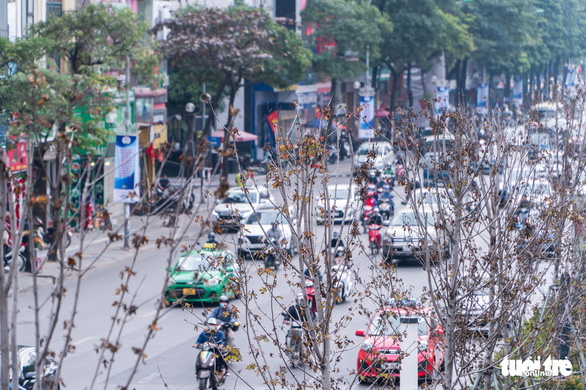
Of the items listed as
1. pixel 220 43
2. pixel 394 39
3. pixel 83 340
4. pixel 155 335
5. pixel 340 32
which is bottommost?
pixel 83 340

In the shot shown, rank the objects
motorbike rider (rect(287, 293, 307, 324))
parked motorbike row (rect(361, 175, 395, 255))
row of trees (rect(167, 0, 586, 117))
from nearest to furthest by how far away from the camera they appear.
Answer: motorbike rider (rect(287, 293, 307, 324))
parked motorbike row (rect(361, 175, 395, 255))
row of trees (rect(167, 0, 586, 117))

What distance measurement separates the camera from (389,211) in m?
37.8

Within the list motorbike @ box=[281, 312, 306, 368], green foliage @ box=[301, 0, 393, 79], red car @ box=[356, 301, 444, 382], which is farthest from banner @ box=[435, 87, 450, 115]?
green foliage @ box=[301, 0, 393, 79]

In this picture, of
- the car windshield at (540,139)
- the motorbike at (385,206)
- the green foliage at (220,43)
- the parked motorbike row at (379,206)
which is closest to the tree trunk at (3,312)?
the car windshield at (540,139)

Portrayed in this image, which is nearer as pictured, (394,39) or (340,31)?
(340,31)

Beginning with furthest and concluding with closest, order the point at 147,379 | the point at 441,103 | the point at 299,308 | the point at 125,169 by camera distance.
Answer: the point at 441,103 → the point at 125,169 → the point at 147,379 → the point at 299,308

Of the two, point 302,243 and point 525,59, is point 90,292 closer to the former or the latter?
point 302,243

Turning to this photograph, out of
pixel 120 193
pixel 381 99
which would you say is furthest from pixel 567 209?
pixel 381 99

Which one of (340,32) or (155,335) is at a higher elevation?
(340,32)

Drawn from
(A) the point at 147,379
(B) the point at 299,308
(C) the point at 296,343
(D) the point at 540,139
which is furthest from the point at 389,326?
(B) the point at 299,308

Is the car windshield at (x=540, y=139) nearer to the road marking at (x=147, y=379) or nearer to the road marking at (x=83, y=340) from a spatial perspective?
the road marking at (x=147, y=379)

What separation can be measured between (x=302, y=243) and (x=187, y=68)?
3610 cm

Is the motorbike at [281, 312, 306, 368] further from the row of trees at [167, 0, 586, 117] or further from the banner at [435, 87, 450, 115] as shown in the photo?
the row of trees at [167, 0, 586, 117]

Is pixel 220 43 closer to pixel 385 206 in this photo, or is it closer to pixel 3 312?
pixel 385 206
